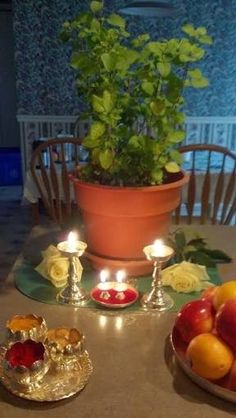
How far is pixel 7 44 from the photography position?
212 inches

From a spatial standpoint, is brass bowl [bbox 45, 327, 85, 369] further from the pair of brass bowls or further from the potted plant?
the potted plant

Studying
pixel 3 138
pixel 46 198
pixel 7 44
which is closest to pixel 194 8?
pixel 7 44

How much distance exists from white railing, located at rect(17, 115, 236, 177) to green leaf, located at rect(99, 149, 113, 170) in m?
3.69

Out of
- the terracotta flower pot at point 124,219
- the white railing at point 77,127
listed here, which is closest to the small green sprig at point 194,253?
the terracotta flower pot at point 124,219

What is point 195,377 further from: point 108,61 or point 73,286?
point 108,61

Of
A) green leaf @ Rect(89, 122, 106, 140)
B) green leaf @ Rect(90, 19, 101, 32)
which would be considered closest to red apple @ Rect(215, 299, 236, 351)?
green leaf @ Rect(89, 122, 106, 140)

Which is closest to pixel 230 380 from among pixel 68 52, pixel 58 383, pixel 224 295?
pixel 224 295

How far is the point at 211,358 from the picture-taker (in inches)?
28.6

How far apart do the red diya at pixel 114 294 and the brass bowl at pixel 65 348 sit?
188mm

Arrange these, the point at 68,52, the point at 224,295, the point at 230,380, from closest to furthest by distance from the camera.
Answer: the point at 230,380 → the point at 224,295 → the point at 68,52

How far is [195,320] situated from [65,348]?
0.77ft

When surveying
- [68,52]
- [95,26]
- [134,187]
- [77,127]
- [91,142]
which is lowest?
[77,127]

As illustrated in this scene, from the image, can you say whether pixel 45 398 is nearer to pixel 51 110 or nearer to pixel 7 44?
pixel 51 110

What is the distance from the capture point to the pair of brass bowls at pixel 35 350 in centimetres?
73
